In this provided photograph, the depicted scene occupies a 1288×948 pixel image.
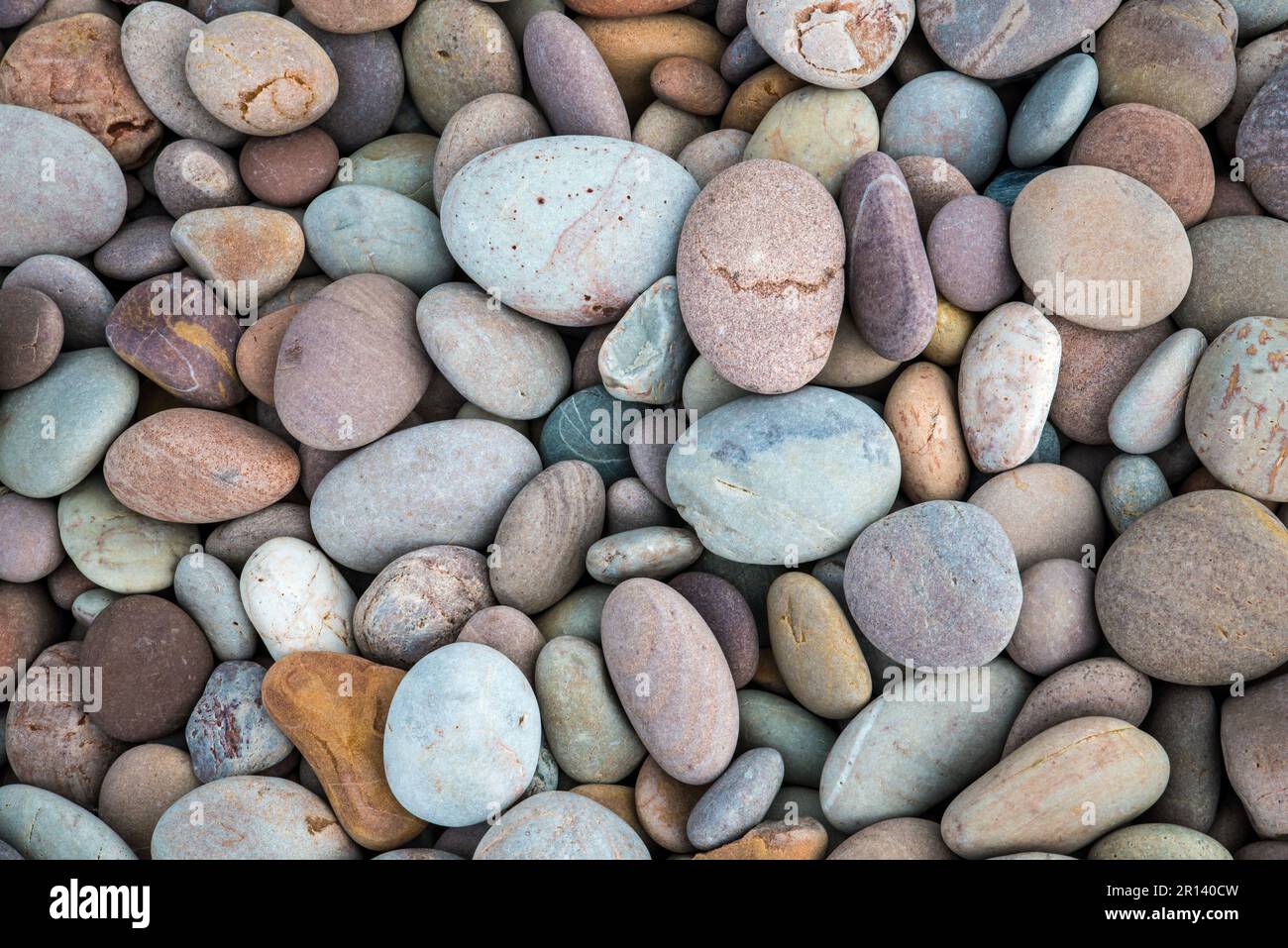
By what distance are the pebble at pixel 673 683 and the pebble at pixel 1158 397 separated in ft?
3.85

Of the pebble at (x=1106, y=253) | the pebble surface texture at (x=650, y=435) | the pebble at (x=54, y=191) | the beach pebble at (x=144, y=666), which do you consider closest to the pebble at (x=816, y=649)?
the pebble surface texture at (x=650, y=435)

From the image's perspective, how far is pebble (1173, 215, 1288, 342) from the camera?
2.45 meters

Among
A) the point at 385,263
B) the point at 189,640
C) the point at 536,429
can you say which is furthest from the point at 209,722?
the point at 385,263

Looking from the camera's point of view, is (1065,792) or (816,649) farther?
(816,649)

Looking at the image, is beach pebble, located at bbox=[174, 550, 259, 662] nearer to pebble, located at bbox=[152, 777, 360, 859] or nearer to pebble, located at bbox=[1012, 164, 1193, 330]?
pebble, located at bbox=[152, 777, 360, 859]

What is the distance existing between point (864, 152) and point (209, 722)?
229cm

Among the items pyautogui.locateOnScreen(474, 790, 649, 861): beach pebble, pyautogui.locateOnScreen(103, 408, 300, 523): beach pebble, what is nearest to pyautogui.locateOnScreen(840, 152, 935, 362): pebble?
pyautogui.locateOnScreen(474, 790, 649, 861): beach pebble

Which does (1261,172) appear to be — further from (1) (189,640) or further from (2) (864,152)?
(1) (189,640)

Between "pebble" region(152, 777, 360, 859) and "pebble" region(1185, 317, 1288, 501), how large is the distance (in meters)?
2.30

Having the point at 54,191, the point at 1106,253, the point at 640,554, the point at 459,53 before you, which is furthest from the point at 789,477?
the point at 54,191

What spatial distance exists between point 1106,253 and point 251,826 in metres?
2.49

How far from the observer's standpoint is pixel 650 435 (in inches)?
103

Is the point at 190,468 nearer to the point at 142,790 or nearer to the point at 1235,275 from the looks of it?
the point at 142,790

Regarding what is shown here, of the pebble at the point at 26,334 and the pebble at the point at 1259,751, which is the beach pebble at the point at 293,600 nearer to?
the pebble at the point at 26,334
